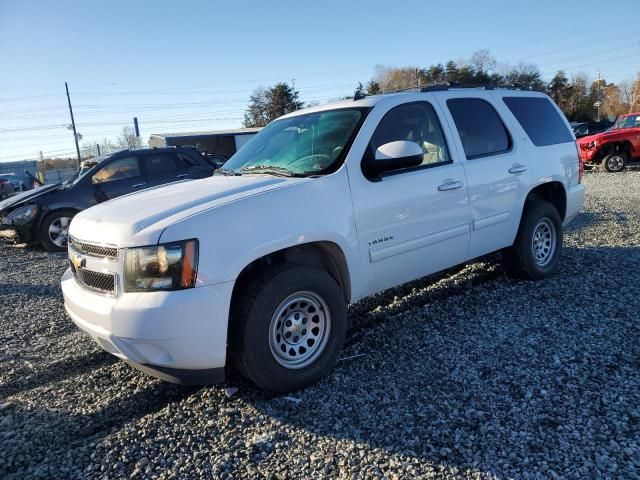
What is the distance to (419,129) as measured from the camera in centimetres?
411

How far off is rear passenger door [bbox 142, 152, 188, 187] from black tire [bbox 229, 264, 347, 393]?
7236mm

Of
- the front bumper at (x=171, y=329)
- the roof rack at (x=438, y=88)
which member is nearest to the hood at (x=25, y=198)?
the roof rack at (x=438, y=88)

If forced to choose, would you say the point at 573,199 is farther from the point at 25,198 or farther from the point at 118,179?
the point at 25,198

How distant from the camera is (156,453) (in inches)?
105

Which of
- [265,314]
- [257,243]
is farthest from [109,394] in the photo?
[257,243]

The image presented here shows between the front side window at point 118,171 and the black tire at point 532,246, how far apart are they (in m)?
7.47

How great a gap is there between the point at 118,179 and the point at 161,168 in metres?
0.86

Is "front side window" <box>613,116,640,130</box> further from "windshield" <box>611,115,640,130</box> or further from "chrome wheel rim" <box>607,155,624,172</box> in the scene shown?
"chrome wheel rim" <box>607,155,624,172</box>

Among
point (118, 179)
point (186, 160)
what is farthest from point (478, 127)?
point (118, 179)

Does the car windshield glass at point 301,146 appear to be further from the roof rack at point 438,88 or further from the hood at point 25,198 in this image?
the hood at point 25,198

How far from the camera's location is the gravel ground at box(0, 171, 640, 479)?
8.18 ft

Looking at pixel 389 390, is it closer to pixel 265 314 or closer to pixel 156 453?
pixel 265 314

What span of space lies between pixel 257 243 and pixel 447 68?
2786 inches

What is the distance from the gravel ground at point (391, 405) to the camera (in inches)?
98.1
